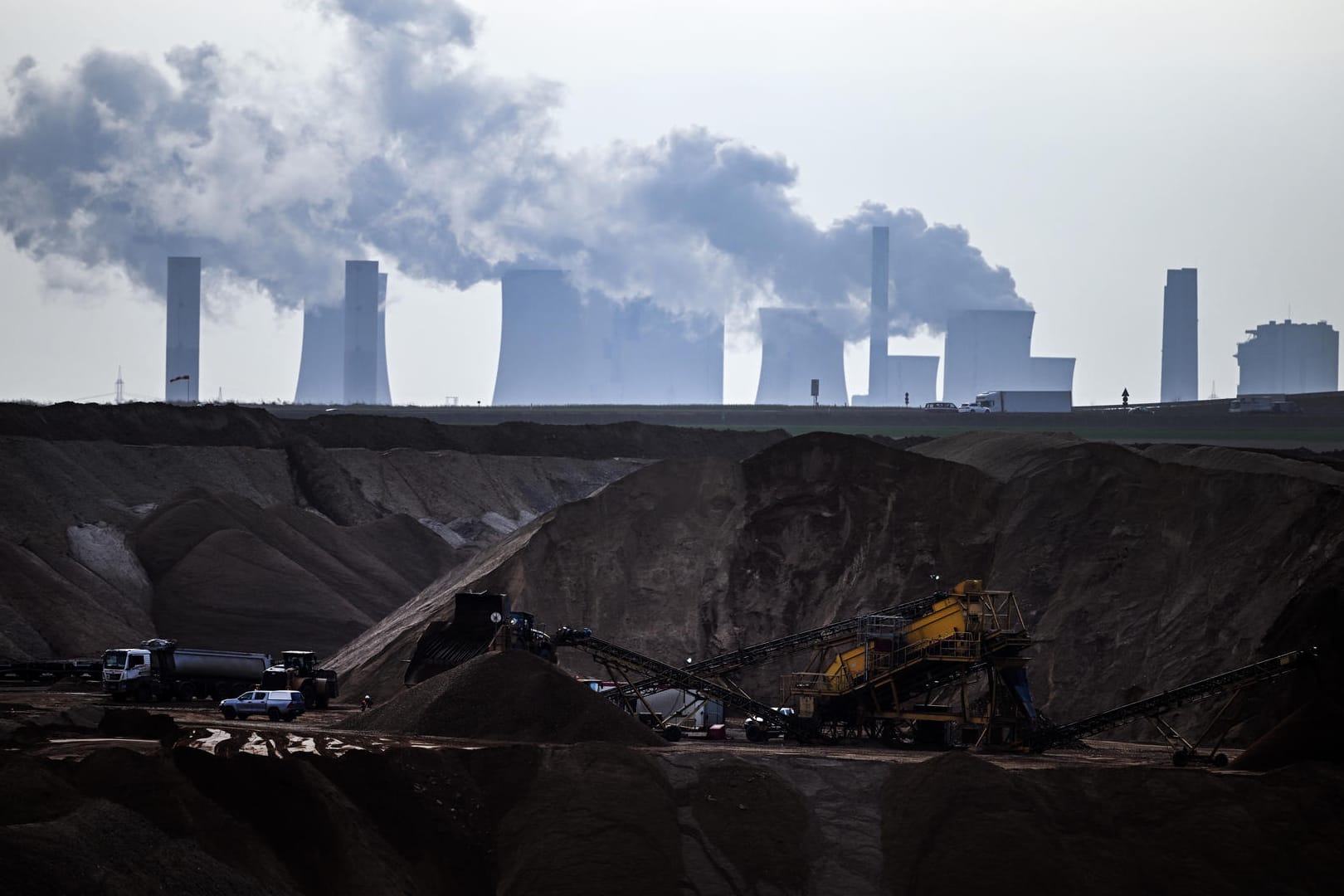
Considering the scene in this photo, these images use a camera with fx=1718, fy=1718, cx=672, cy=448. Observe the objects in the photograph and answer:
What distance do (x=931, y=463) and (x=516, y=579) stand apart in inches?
569

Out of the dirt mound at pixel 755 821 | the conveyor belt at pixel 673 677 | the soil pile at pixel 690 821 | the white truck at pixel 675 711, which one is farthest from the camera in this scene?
the conveyor belt at pixel 673 677

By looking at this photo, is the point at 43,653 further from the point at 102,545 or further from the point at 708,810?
the point at 708,810

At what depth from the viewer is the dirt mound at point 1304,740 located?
36.4 m

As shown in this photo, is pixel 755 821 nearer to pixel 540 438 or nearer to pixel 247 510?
pixel 247 510

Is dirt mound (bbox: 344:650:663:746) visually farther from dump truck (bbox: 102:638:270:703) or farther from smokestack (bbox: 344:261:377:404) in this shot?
smokestack (bbox: 344:261:377:404)

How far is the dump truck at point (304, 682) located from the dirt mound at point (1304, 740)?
25468mm

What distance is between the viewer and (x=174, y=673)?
50.1 metres

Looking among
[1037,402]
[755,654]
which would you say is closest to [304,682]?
[755,654]

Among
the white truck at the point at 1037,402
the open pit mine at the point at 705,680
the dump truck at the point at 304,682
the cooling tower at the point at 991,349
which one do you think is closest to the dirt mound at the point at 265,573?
the open pit mine at the point at 705,680

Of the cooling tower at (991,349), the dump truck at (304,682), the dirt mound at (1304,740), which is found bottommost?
the dump truck at (304,682)

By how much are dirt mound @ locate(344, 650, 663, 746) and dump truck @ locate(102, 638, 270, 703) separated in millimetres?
12828

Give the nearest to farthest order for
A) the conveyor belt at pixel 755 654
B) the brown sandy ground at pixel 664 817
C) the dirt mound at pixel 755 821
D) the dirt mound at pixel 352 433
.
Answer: the brown sandy ground at pixel 664 817 < the dirt mound at pixel 755 821 < the conveyor belt at pixel 755 654 < the dirt mound at pixel 352 433

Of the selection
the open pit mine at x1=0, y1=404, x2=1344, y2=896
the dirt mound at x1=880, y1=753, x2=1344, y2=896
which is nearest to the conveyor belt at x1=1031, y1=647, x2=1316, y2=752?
the open pit mine at x1=0, y1=404, x2=1344, y2=896

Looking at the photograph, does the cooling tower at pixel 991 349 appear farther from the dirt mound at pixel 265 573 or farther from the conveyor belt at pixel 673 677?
the conveyor belt at pixel 673 677
